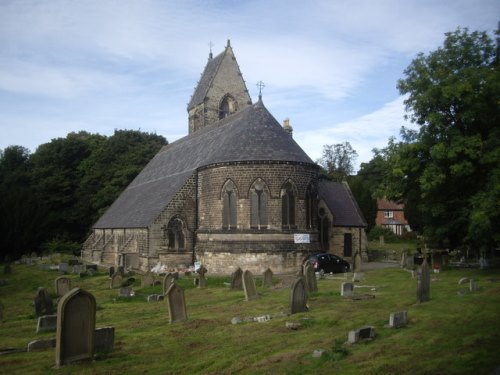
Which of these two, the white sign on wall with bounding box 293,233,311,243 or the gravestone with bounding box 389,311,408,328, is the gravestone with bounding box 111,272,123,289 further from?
the gravestone with bounding box 389,311,408,328

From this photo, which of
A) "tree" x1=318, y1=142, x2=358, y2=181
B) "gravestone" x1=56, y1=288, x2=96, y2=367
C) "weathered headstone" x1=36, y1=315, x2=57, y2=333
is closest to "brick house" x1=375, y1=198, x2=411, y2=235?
"tree" x1=318, y1=142, x2=358, y2=181

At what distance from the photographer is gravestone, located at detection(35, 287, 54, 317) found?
15.0 metres

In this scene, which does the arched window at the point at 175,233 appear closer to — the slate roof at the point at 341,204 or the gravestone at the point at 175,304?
the slate roof at the point at 341,204

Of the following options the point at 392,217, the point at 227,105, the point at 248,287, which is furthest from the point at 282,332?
the point at 392,217

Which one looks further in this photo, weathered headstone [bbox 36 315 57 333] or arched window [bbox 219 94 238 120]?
arched window [bbox 219 94 238 120]

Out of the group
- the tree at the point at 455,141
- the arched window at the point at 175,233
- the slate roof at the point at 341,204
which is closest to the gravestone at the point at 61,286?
the arched window at the point at 175,233

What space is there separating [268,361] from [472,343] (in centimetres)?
403

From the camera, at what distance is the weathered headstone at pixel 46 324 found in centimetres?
1238

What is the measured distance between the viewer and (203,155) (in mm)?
32812

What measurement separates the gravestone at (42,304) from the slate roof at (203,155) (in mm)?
13705

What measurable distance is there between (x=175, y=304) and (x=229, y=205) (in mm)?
14244

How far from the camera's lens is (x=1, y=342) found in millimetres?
11359

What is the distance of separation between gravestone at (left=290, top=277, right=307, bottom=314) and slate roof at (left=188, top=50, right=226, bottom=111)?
32998 millimetres

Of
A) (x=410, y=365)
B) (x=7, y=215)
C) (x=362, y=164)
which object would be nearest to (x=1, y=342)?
(x=410, y=365)
